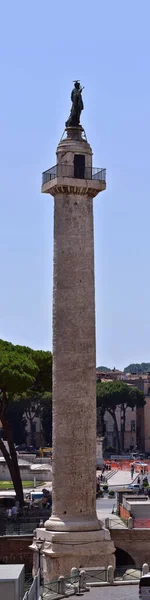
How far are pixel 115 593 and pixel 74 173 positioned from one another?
13.3 metres

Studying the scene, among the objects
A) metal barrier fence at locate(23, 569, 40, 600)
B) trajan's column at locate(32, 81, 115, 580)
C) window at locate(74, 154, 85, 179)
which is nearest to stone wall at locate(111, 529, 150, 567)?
trajan's column at locate(32, 81, 115, 580)

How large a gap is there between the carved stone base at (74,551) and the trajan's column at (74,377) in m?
0.03

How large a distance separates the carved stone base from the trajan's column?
0.08 ft

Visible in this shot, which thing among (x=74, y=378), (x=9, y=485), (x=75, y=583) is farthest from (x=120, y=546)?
(x=9, y=485)

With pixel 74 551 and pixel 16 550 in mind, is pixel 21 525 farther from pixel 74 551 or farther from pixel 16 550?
pixel 74 551

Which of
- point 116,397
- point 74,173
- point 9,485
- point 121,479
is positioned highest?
point 116,397

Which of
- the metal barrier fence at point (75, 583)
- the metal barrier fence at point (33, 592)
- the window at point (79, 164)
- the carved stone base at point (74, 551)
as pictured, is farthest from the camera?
the window at point (79, 164)

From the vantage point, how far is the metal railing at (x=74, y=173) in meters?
36.8

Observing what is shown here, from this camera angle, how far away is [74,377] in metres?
36.1

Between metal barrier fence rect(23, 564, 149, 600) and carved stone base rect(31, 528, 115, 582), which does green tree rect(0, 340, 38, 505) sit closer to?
carved stone base rect(31, 528, 115, 582)

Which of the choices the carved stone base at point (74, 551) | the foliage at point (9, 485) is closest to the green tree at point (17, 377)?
the carved stone base at point (74, 551)

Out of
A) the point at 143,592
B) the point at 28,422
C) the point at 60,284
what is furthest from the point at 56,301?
the point at 28,422

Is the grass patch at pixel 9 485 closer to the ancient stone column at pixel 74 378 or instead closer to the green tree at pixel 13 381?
the green tree at pixel 13 381

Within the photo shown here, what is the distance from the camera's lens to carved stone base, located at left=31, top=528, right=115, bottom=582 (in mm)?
35156
